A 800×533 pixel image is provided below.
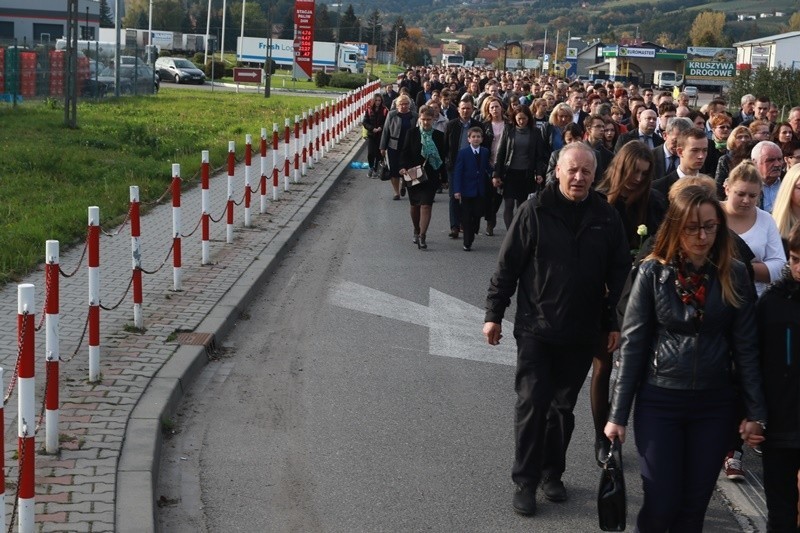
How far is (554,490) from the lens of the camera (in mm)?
6633

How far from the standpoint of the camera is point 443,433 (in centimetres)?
771

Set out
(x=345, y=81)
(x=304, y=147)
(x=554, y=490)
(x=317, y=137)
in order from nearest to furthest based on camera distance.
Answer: (x=554, y=490) < (x=304, y=147) < (x=317, y=137) < (x=345, y=81)

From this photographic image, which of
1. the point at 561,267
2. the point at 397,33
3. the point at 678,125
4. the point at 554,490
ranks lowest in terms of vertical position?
the point at 554,490

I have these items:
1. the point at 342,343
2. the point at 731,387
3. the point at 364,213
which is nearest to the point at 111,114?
the point at 364,213

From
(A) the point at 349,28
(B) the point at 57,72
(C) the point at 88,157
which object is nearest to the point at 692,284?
(C) the point at 88,157

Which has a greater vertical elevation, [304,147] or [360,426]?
[304,147]

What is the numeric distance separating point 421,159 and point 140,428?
9077 millimetres

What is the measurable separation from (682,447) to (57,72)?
37.8 meters

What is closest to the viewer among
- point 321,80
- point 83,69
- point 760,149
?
point 760,149

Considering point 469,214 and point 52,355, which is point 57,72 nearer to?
point 469,214

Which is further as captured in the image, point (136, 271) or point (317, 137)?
point (317, 137)

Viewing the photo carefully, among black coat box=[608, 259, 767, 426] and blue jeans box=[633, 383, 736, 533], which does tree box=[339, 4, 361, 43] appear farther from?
blue jeans box=[633, 383, 736, 533]

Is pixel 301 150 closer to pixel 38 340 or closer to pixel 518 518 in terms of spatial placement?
pixel 38 340

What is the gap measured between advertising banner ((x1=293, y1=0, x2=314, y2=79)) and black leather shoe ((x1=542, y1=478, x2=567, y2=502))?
45.3m
